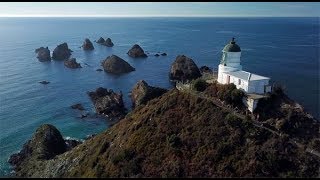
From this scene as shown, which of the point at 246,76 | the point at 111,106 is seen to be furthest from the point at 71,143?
the point at 246,76

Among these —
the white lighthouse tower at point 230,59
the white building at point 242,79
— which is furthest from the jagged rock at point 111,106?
the white lighthouse tower at point 230,59

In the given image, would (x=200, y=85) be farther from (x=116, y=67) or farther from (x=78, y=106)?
(x=116, y=67)

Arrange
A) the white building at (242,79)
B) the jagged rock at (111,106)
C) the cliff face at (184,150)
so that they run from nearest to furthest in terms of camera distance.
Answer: the cliff face at (184,150)
the white building at (242,79)
the jagged rock at (111,106)

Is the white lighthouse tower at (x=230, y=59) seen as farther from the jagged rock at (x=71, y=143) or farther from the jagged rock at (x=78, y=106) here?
the jagged rock at (x=78, y=106)

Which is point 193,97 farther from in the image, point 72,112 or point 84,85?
point 84,85

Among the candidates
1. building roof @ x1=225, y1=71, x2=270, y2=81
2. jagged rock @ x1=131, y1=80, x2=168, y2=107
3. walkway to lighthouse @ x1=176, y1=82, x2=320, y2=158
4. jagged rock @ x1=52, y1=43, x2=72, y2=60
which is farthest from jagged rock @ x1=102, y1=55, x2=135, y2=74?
building roof @ x1=225, y1=71, x2=270, y2=81

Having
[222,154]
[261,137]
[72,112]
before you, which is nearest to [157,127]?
[222,154]
